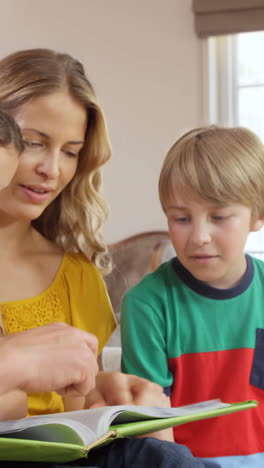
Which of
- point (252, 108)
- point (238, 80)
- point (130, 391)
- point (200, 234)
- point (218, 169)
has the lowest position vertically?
point (130, 391)

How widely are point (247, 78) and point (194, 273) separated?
3229mm

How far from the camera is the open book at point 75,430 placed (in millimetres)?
704

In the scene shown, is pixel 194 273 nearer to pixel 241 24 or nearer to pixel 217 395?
pixel 217 395

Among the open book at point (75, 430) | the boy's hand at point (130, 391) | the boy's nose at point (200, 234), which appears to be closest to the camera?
the open book at point (75, 430)

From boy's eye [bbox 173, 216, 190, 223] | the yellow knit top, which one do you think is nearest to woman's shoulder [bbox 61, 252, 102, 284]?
the yellow knit top

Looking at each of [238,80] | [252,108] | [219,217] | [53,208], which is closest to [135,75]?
[238,80]

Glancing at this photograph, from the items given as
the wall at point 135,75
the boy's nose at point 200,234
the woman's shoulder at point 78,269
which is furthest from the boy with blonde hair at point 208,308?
the wall at point 135,75

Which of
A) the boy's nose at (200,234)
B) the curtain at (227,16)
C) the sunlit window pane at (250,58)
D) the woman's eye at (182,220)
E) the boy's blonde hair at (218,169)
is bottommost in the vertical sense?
the boy's nose at (200,234)

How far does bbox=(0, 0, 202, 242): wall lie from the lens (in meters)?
4.18

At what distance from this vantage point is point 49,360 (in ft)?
2.90

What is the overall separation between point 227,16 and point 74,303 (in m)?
2.99

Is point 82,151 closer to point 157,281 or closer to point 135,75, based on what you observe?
point 157,281

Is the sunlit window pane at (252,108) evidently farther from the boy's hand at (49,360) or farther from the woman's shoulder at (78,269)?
the boy's hand at (49,360)

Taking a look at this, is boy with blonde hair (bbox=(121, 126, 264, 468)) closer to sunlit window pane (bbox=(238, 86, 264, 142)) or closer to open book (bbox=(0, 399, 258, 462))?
open book (bbox=(0, 399, 258, 462))
